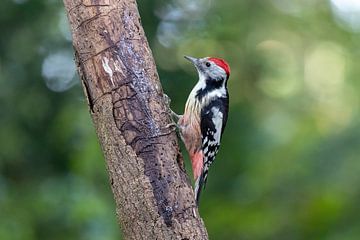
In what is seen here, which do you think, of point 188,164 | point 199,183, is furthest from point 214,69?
point 188,164

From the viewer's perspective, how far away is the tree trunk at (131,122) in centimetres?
417

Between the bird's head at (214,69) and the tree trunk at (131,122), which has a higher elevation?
the bird's head at (214,69)

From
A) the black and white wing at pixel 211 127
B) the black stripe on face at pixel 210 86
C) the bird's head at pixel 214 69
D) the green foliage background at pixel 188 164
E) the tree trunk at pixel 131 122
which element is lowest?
the tree trunk at pixel 131 122

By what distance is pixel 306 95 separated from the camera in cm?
1140

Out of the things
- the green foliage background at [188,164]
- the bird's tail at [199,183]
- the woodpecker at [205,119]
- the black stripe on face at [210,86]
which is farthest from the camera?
the green foliage background at [188,164]

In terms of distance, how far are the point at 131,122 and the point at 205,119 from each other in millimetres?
1195

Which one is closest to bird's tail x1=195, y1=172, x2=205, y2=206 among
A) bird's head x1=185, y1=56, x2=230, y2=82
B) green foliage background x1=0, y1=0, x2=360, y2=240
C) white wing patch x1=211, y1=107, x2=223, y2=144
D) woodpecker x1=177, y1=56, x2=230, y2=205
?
woodpecker x1=177, y1=56, x2=230, y2=205

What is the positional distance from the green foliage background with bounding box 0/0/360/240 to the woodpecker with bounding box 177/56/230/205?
3.73ft

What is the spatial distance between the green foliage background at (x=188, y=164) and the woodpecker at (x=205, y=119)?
3.73ft

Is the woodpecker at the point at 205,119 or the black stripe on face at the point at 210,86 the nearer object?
the woodpecker at the point at 205,119

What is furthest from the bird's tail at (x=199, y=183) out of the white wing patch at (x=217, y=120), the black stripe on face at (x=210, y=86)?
the black stripe on face at (x=210, y=86)

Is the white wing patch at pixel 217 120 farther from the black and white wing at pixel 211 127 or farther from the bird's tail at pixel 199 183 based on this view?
the bird's tail at pixel 199 183

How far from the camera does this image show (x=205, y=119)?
5.42 metres

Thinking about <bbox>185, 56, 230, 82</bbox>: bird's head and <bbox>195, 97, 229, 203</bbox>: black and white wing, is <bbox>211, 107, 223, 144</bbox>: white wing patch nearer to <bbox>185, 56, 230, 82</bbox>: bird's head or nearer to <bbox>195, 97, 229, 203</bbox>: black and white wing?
<bbox>195, 97, 229, 203</bbox>: black and white wing
